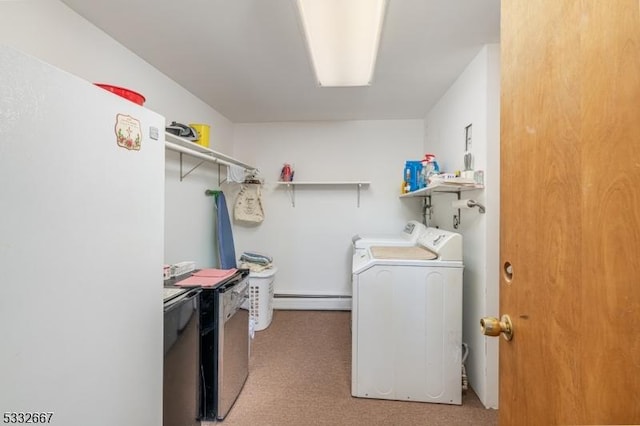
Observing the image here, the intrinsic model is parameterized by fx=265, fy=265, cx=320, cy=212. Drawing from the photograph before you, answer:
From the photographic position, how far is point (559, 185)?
562mm

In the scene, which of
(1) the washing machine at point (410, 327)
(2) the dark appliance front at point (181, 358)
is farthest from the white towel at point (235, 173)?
(1) the washing machine at point (410, 327)

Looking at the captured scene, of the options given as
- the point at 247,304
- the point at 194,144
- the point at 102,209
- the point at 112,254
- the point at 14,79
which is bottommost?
the point at 247,304

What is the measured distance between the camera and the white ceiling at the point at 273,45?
1443 millimetres

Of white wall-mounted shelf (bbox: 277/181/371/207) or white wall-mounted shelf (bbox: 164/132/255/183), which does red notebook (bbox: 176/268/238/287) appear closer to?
white wall-mounted shelf (bbox: 164/132/255/183)

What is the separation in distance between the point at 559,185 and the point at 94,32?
2.35m

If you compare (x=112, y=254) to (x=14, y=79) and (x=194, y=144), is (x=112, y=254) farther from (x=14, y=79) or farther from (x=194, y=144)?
(x=194, y=144)

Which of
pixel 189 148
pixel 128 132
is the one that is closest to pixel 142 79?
pixel 189 148

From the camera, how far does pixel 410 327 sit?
180 centimetres

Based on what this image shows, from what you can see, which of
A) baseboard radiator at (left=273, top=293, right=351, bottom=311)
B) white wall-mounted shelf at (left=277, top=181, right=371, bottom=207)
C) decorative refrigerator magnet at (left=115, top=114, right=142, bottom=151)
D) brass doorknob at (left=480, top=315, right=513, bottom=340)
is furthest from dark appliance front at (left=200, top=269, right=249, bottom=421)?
white wall-mounted shelf at (left=277, top=181, right=371, bottom=207)

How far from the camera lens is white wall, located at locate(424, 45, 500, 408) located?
1734 millimetres

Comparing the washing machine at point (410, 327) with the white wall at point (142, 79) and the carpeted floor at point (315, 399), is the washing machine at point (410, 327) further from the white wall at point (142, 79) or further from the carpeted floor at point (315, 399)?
the white wall at point (142, 79)

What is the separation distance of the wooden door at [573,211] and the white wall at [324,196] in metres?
2.62

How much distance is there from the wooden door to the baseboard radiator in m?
2.71

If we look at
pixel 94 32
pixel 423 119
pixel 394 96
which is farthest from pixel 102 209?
pixel 423 119
